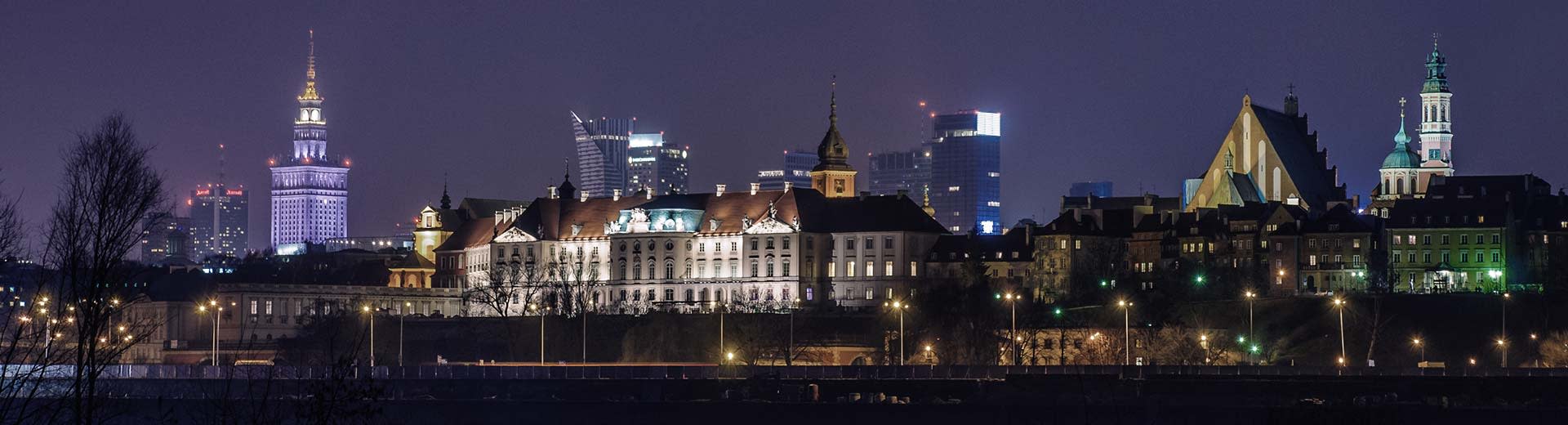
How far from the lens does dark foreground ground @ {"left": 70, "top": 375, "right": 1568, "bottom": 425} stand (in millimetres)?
94312

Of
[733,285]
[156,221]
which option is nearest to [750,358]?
[733,285]

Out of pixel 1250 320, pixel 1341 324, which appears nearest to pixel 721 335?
pixel 1250 320

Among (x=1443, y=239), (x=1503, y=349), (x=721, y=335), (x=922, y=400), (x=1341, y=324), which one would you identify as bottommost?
(x=922, y=400)

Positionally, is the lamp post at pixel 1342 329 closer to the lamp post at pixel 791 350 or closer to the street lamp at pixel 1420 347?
the street lamp at pixel 1420 347

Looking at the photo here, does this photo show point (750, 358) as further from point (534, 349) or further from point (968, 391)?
→ point (968, 391)

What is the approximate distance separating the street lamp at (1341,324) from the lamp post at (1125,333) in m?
10.5

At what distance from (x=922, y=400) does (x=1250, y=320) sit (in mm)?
44331

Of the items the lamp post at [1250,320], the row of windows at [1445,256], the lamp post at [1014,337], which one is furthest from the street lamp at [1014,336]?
the row of windows at [1445,256]

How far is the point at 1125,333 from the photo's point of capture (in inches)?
5295

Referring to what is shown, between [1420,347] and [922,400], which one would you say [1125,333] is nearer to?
[1420,347]

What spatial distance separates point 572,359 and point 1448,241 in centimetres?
5802

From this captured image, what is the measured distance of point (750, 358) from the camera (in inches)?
5541

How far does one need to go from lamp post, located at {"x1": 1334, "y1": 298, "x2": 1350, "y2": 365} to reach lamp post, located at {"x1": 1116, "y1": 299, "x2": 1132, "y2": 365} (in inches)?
414

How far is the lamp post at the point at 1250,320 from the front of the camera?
5364 inches
